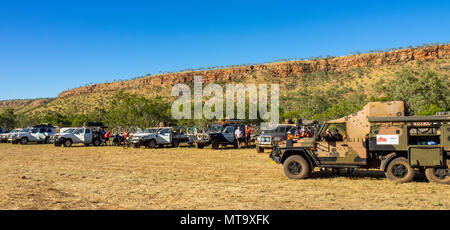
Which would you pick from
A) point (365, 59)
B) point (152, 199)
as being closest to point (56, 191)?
point (152, 199)

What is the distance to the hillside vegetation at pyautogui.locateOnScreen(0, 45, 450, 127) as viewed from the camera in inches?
1575

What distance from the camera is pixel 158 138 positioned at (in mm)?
25547

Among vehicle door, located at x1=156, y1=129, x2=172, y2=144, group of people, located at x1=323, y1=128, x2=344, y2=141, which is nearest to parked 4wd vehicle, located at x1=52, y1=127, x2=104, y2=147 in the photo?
vehicle door, located at x1=156, y1=129, x2=172, y2=144

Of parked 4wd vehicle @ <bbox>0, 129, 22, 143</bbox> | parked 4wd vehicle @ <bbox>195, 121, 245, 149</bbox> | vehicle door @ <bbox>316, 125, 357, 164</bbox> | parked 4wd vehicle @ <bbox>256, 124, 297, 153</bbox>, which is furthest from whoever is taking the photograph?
parked 4wd vehicle @ <bbox>0, 129, 22, 143</bbox>

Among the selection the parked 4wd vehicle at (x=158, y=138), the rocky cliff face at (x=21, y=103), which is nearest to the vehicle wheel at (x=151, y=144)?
the parked 4wd vehicle at (x=158, y=138)

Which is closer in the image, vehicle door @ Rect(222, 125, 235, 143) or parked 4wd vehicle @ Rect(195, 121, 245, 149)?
parked 4wd vehicle @ Rect(195, 121, 245, 149)

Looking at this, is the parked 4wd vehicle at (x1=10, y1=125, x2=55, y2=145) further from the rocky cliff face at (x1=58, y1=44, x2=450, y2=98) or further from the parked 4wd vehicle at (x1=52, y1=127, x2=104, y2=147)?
the rocky cliff face at (x1=58, y1=44, x2=450, y2=98)

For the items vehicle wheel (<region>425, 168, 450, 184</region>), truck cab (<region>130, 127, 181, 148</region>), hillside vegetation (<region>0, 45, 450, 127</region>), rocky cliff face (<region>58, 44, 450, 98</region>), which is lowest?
vehicle wheel (<region>425, 168, 450, 184</region>)

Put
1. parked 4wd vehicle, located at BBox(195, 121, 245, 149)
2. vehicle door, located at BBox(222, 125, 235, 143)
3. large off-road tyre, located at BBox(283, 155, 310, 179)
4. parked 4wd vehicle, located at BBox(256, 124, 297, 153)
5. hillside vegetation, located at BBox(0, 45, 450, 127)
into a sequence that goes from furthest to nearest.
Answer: hillside vegetation, located at BBox(0, 45, 450, 127) < vehicle door, located at BBox(222, 125, 235, 143) < parked 4wd vehicle, located at BBox(195, 121, 245, 149) < parked 4wd vehicle, located at BBox(256, 124, 297, 153) < large off-road tyre, located at BBox(283, 155, 310, 179)

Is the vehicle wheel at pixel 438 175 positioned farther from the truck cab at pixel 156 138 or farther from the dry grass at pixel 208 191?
the truck cab at pixel 156 138

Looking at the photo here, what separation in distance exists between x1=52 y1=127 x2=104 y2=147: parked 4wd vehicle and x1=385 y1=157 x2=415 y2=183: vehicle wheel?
78.5 feet

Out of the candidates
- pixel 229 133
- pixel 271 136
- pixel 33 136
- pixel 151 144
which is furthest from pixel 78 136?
pixel 271 136

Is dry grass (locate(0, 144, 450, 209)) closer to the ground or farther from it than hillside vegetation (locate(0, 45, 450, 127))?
closer to the ground
